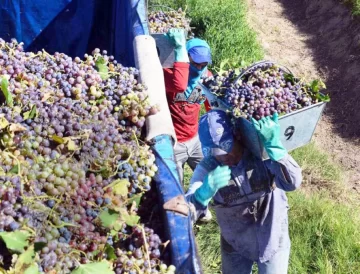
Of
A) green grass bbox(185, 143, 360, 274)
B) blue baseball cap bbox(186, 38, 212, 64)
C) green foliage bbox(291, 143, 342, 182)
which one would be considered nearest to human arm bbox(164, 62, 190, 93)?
blue baseball cap bbox(186, 38, 212, 64)

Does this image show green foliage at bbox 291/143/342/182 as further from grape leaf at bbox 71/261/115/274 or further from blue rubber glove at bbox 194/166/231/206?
grape leaf at bbox 71/261/115/274

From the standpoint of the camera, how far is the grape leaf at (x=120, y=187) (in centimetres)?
169

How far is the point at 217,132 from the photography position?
8.26 feet

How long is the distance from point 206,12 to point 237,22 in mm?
455

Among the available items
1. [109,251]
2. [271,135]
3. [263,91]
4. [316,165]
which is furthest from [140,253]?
[316,165]

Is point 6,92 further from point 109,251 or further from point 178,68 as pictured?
point 178,68

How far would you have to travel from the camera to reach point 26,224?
4.83ft

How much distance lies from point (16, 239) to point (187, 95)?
8.93 ft

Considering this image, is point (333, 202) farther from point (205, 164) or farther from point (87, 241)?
point (87, 241)

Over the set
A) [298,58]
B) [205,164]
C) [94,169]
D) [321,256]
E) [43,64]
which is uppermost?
[43,64]

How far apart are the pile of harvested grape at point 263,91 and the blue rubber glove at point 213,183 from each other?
0.30m

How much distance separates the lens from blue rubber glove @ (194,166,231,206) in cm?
258

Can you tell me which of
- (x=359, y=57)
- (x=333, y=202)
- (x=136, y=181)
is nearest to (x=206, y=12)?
(x=359, y=57)

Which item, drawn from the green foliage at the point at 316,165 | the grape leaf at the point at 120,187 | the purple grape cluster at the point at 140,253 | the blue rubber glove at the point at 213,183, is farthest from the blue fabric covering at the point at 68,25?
the green foliage at the point at 316,165
